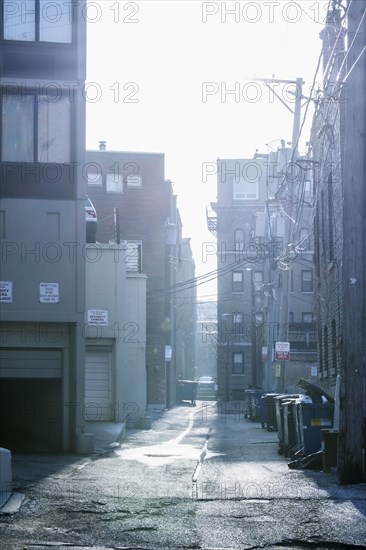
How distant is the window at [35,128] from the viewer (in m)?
20.5

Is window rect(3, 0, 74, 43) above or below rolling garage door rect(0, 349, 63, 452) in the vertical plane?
above

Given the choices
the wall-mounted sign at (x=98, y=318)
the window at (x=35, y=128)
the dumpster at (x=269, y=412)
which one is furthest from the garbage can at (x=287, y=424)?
the dumpster at (x=269, y=412)

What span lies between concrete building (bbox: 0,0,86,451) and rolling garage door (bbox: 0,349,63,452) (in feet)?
0.07

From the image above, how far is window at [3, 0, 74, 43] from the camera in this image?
20.7 meters

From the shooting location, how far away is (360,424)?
14.1 metres

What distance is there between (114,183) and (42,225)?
110ft

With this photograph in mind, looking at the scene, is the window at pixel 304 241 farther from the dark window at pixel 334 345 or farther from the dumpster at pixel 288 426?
the dumpster at pixel 288 426

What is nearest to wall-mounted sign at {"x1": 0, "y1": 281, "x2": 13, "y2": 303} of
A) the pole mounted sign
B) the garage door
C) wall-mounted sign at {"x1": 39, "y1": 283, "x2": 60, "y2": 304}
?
wall-mounted sign at {"x1": 39, "y1": 283, "x2": 60, "y2": 304}

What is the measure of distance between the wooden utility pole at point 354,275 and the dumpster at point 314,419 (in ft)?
11.6

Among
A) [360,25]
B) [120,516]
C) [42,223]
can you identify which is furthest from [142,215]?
[120,516]

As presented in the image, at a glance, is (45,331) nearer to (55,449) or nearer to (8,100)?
(55,449)

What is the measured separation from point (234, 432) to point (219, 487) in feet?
58.0

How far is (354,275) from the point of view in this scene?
46.2ft

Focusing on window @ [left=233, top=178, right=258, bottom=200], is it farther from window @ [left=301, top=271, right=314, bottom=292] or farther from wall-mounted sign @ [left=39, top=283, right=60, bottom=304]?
wall-mounted sign @ [left=39, top=283, right=60, bottom=304]
